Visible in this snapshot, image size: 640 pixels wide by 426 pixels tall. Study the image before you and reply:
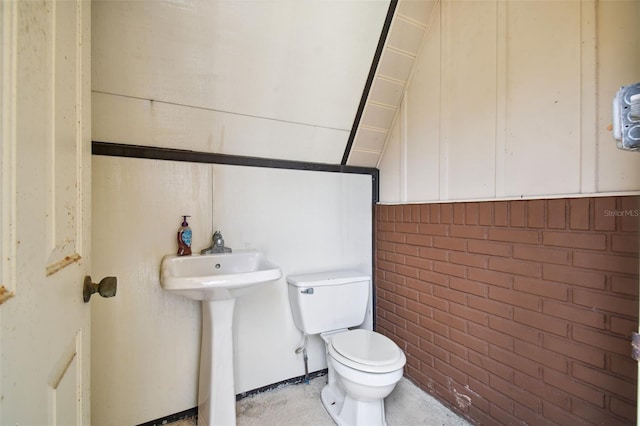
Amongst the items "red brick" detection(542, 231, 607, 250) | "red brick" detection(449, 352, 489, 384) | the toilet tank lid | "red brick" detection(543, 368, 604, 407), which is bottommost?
"red brick" detection(449, 352, 489, 384)

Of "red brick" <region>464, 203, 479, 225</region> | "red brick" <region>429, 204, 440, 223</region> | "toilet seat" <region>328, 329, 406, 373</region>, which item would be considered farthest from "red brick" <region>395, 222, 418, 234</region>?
"toilet seat" <region>328, 329, 406, 373</region>

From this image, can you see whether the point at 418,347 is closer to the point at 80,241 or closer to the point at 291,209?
the point at 291,209

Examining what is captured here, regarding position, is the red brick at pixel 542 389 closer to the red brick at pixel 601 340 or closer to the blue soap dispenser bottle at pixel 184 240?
the red brick at pixel 601 340

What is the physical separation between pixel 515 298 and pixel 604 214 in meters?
0.49

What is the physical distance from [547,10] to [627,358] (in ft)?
4.53

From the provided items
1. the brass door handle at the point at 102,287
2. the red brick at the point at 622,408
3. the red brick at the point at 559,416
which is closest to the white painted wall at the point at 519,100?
the red brick at the point at 622,408

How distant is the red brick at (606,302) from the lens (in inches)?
37.5

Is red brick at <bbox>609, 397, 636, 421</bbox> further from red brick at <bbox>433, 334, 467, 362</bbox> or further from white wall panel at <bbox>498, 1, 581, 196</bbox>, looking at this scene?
white wall panel at <bbox>498, 1, 581, 196</bbox>

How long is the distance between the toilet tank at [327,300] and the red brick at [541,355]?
86 centimetres

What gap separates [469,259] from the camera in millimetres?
1475

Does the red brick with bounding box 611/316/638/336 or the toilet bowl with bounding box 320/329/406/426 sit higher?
the red brick with bounding box 611/316/638/336

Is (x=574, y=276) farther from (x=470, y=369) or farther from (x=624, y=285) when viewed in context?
(x=470, y=369)

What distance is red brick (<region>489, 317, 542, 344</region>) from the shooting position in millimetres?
1204

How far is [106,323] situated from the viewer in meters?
1.41
